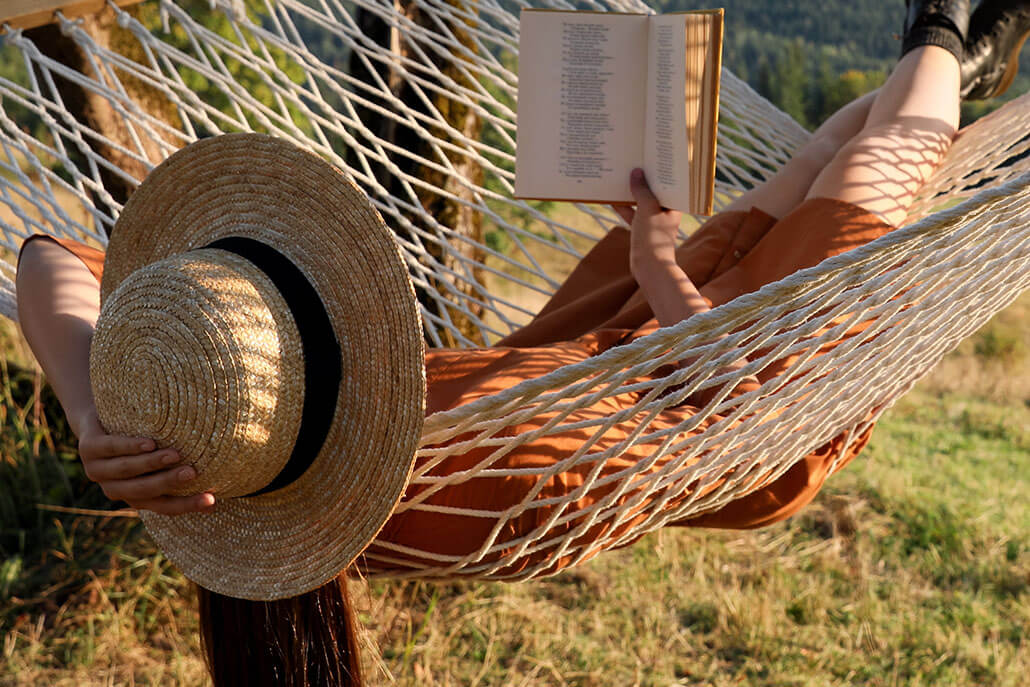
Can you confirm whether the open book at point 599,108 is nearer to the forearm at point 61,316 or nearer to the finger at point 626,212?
the finger at point 626,212

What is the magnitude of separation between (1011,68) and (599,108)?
1040 mm

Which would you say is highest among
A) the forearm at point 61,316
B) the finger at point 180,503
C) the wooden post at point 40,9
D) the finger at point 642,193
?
the wooden post at point 40,9

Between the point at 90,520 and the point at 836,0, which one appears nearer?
the point at 90,520

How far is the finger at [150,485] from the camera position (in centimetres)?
87

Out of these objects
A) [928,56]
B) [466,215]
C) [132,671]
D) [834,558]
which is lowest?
[132,671]

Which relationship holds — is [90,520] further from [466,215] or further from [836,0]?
[836,0]

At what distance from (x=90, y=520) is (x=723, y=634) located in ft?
4.64

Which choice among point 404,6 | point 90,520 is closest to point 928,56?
point 404,6

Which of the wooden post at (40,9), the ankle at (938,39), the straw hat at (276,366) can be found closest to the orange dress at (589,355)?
the straw hat at (276,366)

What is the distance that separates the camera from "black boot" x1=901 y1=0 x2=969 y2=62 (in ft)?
5.35

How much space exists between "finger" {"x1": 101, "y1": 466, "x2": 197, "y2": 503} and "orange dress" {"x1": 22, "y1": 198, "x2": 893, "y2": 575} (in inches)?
10.1

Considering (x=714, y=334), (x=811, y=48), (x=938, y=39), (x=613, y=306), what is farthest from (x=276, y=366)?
(x=811, y=48)

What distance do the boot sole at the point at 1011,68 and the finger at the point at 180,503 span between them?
1.66 metres

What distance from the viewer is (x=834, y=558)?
2199 mm
